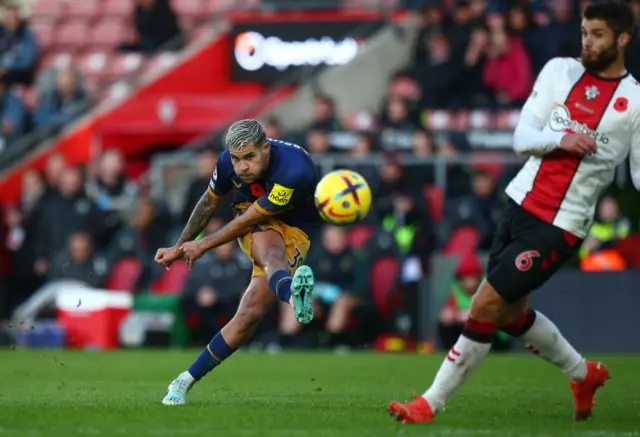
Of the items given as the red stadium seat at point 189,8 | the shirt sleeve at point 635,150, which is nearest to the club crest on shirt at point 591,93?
the shirt sleeve at point 635,150

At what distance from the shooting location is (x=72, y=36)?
24.4 m

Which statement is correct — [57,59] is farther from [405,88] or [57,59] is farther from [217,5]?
[405,88]

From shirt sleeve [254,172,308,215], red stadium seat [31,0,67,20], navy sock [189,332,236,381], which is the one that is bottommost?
red stadium seat [31,0,67,20]

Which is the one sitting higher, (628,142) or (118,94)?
(628,142)

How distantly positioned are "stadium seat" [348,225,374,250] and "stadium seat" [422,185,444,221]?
0.78 meters

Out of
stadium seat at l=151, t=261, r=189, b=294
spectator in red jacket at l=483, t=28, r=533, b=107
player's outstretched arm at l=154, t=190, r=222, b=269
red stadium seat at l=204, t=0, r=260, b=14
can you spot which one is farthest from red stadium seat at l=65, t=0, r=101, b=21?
player's outstretched arm at l=154, t=190, r=222, b=269

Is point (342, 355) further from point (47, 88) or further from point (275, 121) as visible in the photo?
point (47, 88)

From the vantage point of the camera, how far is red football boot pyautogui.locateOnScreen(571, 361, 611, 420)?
24.9ft

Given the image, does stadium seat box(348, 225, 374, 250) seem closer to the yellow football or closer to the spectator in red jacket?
the spectator in red jacket

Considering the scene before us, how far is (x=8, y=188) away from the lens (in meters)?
20.4

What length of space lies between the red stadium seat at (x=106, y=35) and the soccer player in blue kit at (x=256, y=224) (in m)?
15.8

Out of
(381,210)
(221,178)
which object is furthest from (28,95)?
(221,178)

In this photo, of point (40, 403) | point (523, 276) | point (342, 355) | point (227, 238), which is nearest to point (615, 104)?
point (523, 276)

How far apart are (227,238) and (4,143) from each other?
13330 mm
